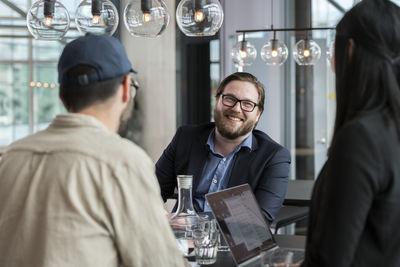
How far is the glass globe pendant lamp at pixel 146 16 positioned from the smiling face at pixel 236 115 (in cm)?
57

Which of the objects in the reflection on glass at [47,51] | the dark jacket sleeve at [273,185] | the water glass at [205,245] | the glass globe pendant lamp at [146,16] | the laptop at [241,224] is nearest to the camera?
the laptop at [241,224]

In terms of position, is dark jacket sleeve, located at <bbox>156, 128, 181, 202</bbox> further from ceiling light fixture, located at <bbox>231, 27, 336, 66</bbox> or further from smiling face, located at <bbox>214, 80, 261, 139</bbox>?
ceiling light fixture, located at <bbox>231, 27, 336, 66</bbox>

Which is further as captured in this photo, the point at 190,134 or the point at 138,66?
the point at 138,66

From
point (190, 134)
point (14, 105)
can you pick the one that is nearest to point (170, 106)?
point (14, 105)

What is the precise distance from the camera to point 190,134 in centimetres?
282

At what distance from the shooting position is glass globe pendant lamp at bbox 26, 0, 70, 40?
2.35 meters

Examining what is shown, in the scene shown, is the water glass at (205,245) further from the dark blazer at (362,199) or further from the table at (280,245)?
the dark blazer at (362,199)

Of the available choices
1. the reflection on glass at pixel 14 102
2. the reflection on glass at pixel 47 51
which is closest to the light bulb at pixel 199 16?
the reflection on glass at pixel 47 51

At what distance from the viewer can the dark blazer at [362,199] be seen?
43.9 inches

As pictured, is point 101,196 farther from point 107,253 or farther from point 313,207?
point 313,207

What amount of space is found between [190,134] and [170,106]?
14.0 feet

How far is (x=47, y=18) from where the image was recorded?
7.74 ft

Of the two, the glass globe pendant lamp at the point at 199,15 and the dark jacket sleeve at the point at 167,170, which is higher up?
the glass globe pendant lamp at the point at 199,15

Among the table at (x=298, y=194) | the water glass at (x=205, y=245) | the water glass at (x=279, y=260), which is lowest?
the table at (x=298, y=194)
